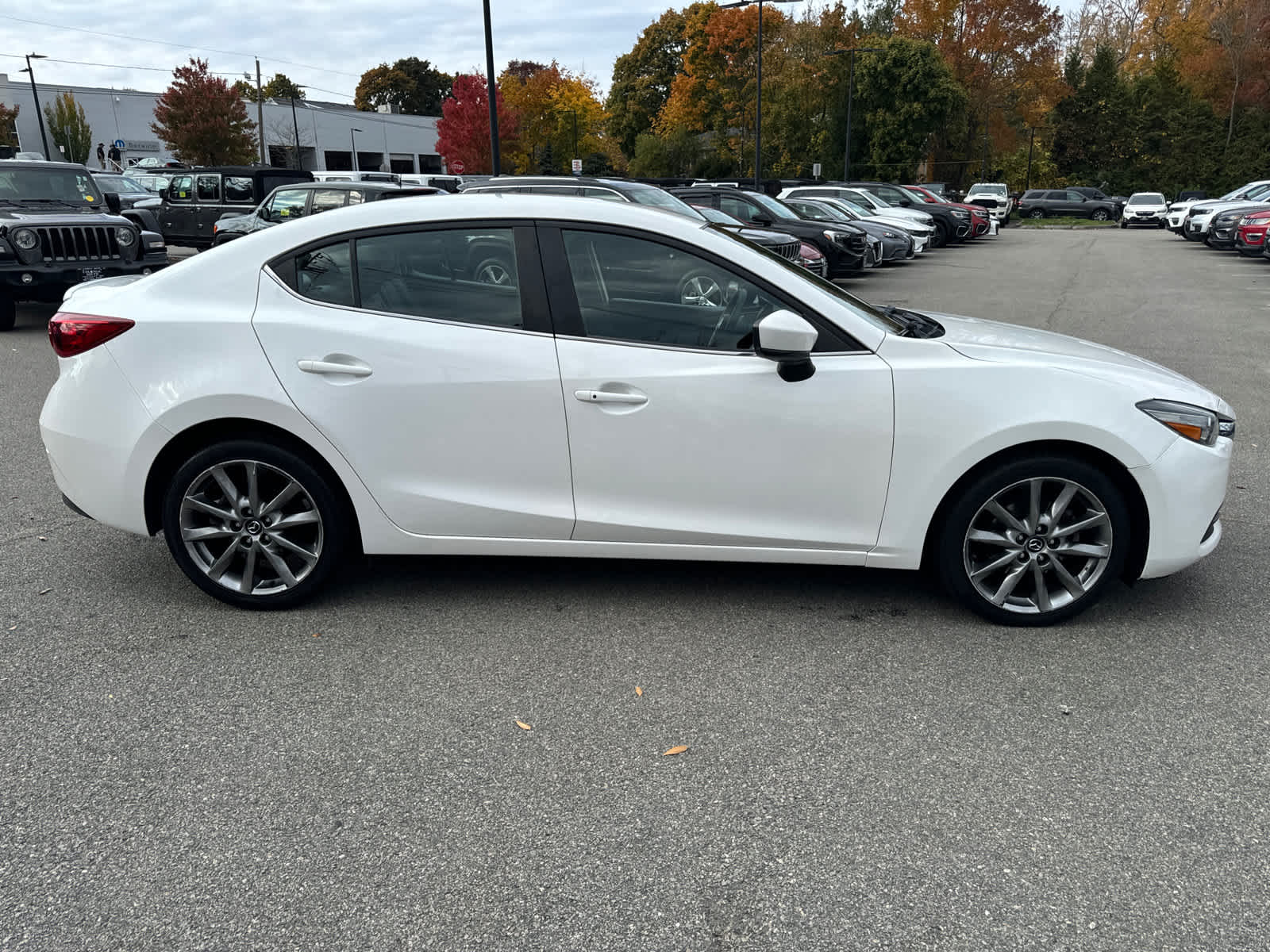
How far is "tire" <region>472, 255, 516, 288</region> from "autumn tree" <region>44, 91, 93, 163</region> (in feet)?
239

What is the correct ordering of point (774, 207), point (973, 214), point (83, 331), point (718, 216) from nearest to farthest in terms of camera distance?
point (83, 331) < point (718, 216) < point (774, 207) < point (973, 214)

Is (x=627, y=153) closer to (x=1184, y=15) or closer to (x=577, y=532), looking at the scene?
(x=1184, y=15)

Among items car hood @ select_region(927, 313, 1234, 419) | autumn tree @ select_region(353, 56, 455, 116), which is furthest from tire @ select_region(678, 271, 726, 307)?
autumn tree @ select_region(353, 56, 455, 116)

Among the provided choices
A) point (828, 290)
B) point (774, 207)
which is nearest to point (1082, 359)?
point (828, 290)

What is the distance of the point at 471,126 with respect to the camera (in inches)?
2426

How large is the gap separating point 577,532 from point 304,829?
160cm

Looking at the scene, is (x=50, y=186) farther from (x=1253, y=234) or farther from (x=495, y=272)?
(x=1253, y=234)

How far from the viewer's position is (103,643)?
12.9ft

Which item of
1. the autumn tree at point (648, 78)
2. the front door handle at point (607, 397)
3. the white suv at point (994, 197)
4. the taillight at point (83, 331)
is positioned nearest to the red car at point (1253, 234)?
the white suv at point (994, 197)

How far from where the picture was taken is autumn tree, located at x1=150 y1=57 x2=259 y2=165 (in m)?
54.7

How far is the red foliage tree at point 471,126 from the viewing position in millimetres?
61156

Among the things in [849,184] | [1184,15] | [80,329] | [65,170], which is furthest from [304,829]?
[1184,15]

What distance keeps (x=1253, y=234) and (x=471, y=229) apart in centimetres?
2380

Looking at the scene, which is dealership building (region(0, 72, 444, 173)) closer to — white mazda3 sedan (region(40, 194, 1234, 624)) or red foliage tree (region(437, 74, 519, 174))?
red foliage tree (region(437, 74, 519, 174))
